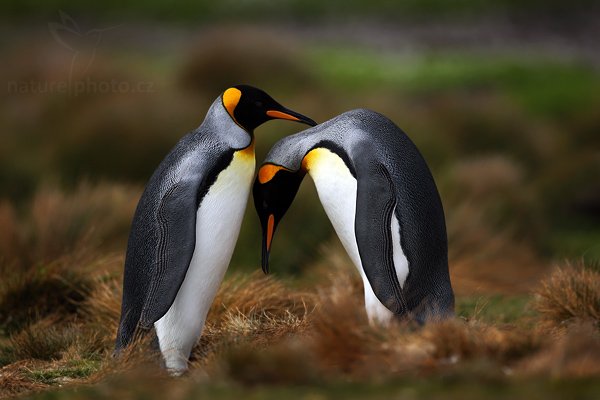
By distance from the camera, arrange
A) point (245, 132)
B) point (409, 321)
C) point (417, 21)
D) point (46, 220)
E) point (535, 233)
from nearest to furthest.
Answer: point (409, 321) < point (245, 132) < point (46, 220) < point (535, 233) < point (417, 21)

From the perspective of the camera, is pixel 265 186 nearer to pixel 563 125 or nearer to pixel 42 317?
pixel 42 317

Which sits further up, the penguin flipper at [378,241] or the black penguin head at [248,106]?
the black penguin head at [248,106]

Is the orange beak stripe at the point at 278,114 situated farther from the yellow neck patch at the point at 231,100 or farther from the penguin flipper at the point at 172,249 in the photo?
the penguin flipper at the point at 172,249

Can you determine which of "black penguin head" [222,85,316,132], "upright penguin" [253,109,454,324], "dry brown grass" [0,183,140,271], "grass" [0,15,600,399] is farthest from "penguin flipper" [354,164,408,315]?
"dry brown grass" [0,183,140,271]

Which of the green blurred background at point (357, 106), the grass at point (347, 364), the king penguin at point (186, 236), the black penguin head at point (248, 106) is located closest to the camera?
the grass at point (347, 364)

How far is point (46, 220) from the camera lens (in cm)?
868

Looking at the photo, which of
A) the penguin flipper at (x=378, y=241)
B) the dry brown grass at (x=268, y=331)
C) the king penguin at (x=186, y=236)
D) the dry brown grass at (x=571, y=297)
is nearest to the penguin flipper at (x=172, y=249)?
the king penguin at (x=186, y=236)

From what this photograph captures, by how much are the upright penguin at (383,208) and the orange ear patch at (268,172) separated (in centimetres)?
6

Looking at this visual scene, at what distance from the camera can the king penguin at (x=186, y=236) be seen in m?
5.32

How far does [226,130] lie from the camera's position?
5562mm

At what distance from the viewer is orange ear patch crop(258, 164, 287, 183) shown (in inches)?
226

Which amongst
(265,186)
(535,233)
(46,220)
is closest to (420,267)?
(265,186)

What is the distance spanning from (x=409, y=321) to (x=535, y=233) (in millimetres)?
6601

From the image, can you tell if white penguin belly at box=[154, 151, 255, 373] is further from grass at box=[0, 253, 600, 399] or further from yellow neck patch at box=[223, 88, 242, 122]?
yellow neck patch at box=[223, 88, 242, 122]
